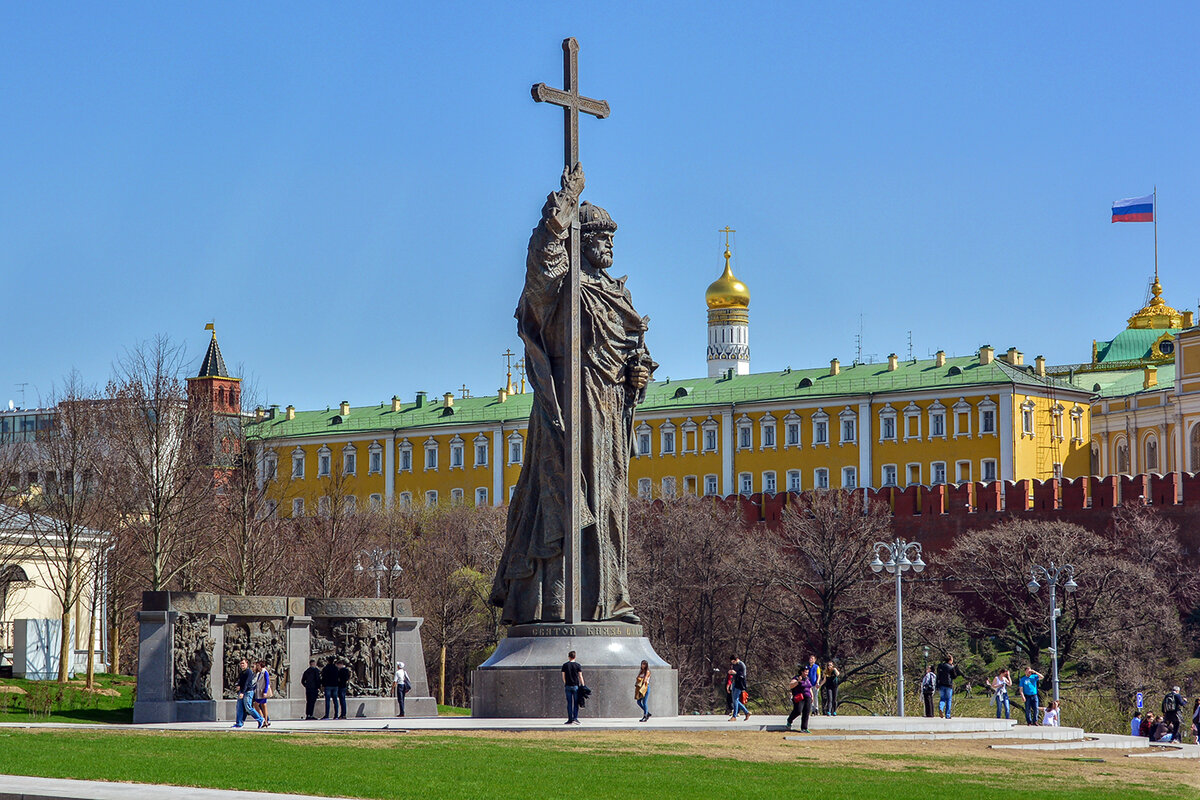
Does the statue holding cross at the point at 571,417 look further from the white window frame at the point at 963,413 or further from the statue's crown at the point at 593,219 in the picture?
the white window frame at the point at 963,413

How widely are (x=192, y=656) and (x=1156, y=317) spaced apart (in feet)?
357

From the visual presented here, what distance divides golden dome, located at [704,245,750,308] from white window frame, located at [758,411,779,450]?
43.5m

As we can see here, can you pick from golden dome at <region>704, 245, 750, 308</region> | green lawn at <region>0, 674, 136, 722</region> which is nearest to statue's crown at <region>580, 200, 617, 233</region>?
green lawn at <region>0, 674, 136, 722</region>

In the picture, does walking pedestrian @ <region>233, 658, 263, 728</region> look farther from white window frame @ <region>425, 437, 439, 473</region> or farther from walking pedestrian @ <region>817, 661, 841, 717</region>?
white window frame @ <region>425, 437, 439, 473</region>

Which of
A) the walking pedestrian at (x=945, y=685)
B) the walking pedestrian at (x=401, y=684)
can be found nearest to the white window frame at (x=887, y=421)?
the walking pedestrian at (x=945, y=685)

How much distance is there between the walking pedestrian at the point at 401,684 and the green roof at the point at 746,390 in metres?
54.4

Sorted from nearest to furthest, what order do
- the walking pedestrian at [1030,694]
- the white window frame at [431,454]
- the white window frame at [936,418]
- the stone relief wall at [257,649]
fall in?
the stone relief wall at [257,649] < the walking pedestrian at [1030,694] < the white window frame at [936,418] < the white window frame at [431,454]

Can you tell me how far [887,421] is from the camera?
96438mm

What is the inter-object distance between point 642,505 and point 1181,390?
33556 mm

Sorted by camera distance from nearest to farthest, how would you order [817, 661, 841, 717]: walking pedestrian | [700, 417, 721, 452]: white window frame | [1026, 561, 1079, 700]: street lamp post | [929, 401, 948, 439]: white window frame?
[817, 661, 841, 717]: walking pedestrian → [1026, 561, 1079, 700]: street lamp post → [929, 401, 948, 439]: white window frame → [700, 417, 721, 452]: white window frame

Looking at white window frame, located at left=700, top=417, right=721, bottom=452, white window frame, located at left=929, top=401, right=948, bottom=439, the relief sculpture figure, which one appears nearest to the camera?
the relief sculpture figure

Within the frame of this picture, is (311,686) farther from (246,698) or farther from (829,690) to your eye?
(829,690)

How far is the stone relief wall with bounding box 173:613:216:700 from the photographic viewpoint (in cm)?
2912

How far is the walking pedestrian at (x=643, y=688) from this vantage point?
23.3 m
